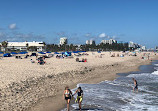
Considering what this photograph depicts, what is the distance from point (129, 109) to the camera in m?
10.3

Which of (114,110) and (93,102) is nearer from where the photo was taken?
(114,110)

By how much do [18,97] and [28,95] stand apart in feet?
2.90

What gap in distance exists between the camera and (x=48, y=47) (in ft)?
400

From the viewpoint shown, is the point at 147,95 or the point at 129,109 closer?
the point at 129,109

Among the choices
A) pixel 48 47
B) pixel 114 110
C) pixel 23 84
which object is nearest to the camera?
pixel 114 110

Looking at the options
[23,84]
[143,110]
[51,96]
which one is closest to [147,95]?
[143,110]

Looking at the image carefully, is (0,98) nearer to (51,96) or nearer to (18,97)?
(18,97)

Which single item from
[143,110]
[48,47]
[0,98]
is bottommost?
[143,110]

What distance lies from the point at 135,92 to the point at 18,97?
30.4 ft

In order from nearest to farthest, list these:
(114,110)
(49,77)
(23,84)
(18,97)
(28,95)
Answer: (114,110) → (18,97) → (28,95) → (23,84) → (49,77)

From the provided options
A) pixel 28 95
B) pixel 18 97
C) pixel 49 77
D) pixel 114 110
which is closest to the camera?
pixel 114 110

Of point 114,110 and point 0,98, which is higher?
point 0,98

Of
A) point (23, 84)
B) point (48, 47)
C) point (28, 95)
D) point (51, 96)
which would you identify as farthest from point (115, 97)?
point (48, 47)

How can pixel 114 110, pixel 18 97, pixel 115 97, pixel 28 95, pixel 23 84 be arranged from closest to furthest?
pixel 114 110, pixel 18 97, pixel 28 95, pixel 115 97, pixel 23 84
